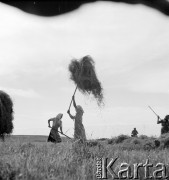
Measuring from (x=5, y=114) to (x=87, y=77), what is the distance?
5.85 m

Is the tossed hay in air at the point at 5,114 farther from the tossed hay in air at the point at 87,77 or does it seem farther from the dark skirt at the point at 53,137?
the tossed hay in air at the point at 87,77

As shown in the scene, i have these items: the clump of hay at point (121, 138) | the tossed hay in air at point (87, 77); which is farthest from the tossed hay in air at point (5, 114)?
the tossed hay in air at point (87, 77)

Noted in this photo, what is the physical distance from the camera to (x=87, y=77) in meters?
10.0

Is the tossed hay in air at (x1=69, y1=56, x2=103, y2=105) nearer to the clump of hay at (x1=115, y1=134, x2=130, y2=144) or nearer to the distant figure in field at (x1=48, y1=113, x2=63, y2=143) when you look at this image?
the distant figure in field at (x1=48, y1=113, x2=63, y2=143)

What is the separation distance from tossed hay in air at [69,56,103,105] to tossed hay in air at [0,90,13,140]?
546cm

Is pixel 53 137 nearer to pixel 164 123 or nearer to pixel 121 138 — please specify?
pixel 121 138

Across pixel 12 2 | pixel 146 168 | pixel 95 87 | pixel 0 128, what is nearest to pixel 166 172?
pixel 146 168

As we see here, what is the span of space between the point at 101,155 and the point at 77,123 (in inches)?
211

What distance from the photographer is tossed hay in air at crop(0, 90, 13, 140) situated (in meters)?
14.6

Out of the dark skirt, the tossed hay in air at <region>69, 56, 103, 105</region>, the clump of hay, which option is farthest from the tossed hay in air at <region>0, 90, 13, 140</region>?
the tossed hay in air at <region>69, 56, 103, 105</region>

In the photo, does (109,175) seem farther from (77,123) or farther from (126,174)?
(77,123)

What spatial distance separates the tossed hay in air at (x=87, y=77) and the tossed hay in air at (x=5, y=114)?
546cm

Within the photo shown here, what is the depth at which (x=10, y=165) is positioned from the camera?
388 cm

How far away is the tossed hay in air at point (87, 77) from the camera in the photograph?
32.7 ft
